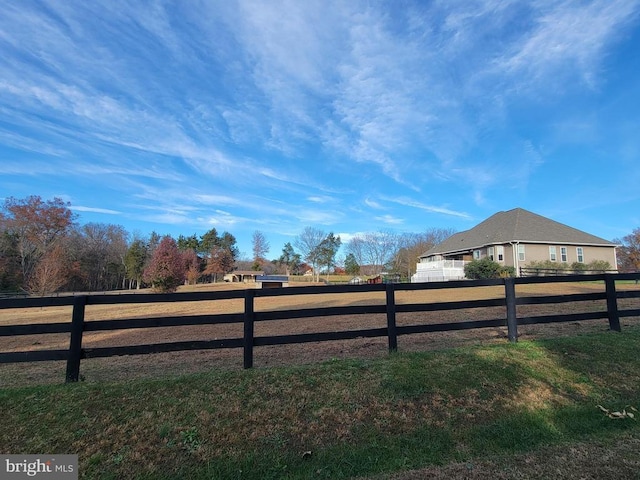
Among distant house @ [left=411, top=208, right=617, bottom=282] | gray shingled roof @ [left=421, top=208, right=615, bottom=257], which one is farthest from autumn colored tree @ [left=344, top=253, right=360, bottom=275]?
distant house @ [left=411, top=208, right=617, bottom=282]

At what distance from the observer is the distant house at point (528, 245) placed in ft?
102

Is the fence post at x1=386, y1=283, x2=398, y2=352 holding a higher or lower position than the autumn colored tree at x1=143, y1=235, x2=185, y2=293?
lower

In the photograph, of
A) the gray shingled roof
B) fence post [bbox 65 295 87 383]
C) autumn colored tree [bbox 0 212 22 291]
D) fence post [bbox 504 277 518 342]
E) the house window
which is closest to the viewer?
fence post [bbox 65 295 87 383]

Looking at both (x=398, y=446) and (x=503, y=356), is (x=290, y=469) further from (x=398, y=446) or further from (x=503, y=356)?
(x=503, y=356)

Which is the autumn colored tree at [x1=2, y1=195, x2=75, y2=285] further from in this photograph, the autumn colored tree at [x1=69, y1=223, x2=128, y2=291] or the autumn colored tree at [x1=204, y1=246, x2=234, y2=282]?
the autumn colored tree at [x1=204, y1=246, x2=234, y2=282]

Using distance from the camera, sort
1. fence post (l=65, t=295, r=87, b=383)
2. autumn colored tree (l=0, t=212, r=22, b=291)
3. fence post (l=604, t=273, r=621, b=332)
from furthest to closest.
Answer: autumn colored tree (l=0, t=212, r=22, b=291) → fence post (l=604, t=273, r=621, b=332) → fence post (l=65, t=295, r=87, b=383)

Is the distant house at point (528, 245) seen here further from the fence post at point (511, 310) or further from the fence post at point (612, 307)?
the fence post at point (511, 310)

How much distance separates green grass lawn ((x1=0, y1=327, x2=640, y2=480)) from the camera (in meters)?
3.09

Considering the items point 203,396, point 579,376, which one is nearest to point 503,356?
point 579,376

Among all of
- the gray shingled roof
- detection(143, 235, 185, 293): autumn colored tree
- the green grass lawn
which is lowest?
the green grass lawn

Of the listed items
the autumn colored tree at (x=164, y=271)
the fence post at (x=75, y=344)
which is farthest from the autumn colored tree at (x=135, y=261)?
the fence post at (x=75, y=344)

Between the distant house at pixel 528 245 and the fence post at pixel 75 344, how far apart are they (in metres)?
32.9

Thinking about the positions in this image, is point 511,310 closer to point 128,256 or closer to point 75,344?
point 75,344

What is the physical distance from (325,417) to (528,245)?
110ft
